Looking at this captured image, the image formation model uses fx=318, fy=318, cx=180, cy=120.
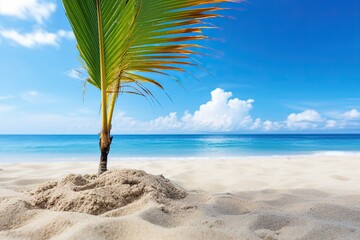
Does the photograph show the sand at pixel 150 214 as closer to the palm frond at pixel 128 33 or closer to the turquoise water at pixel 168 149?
the palm frond at pixel 128 33

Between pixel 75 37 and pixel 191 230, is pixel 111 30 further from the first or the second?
pixel 191 230

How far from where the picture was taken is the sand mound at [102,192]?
1.78 m

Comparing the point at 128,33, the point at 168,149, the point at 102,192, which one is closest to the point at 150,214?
the point at 102,192

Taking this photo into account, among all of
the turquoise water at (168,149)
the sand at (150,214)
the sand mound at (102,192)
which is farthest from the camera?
the turquoise water at (168,149)

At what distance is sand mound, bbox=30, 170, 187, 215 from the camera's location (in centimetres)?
178

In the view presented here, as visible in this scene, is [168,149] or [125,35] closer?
[125,35]

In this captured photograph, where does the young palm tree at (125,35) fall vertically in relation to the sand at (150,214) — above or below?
above

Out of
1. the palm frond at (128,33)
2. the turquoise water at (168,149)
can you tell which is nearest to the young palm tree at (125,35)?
the palm frond at (128,33)

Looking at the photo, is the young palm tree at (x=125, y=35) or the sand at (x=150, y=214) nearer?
the sand at (x=150, y=214)

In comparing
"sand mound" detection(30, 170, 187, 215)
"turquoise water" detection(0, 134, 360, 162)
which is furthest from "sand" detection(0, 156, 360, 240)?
"turquoise water" detection(0, 134, 360, 162)

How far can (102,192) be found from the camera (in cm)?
187

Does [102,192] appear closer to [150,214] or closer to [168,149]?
[150,214]

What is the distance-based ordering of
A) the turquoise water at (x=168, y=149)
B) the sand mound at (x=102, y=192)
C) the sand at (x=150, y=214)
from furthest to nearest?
the turquoise water at (x=168, y=149)
the sand mound at (x=102, y=192)
the sand at (x=150, y=214)

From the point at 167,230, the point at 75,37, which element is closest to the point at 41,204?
the point at 167,230
